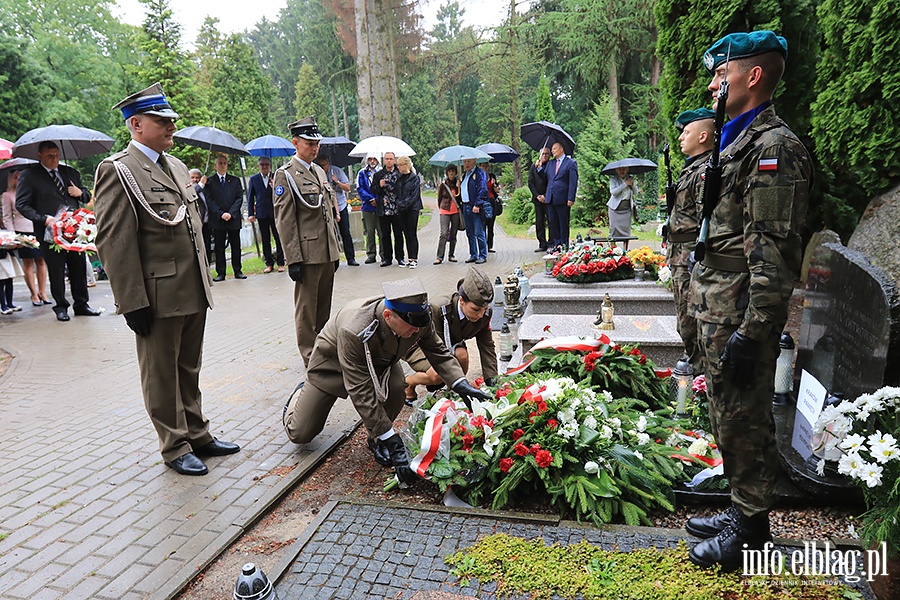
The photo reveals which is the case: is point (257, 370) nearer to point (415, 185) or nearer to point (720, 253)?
point (720, 253)

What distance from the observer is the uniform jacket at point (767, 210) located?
2.44 m

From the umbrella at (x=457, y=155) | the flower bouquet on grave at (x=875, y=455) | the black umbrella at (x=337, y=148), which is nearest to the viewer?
the flower bouquet on grave at (x=875, y=455)

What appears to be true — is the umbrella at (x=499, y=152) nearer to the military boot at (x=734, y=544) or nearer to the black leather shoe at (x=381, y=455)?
the black leather shoe at (x=381, y=455)

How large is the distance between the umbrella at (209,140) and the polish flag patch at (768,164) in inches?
380

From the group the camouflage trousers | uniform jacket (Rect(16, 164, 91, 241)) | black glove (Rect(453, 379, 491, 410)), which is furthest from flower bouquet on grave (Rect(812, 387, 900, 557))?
uniform jacket (Rect(16, 164, 91, 241))

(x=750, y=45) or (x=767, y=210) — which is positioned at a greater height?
(x=750, y=45)

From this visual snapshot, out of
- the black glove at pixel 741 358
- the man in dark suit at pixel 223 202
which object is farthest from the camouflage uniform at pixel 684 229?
the man in dark suit at pixel 223 202

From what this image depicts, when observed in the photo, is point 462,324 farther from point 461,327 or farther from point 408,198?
point 408,198

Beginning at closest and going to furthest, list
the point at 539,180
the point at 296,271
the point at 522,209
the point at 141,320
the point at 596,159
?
the point at 141,320
the point at 296,271
the point at 539,180
the point at 596,159
the point at 522,209

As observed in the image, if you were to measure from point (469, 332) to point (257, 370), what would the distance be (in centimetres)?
272

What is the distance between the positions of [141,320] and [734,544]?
361cm

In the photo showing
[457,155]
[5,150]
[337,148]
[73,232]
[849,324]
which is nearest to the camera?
[849,324]

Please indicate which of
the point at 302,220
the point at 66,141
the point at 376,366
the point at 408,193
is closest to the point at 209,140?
the point at 66,141

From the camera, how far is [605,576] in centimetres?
272
